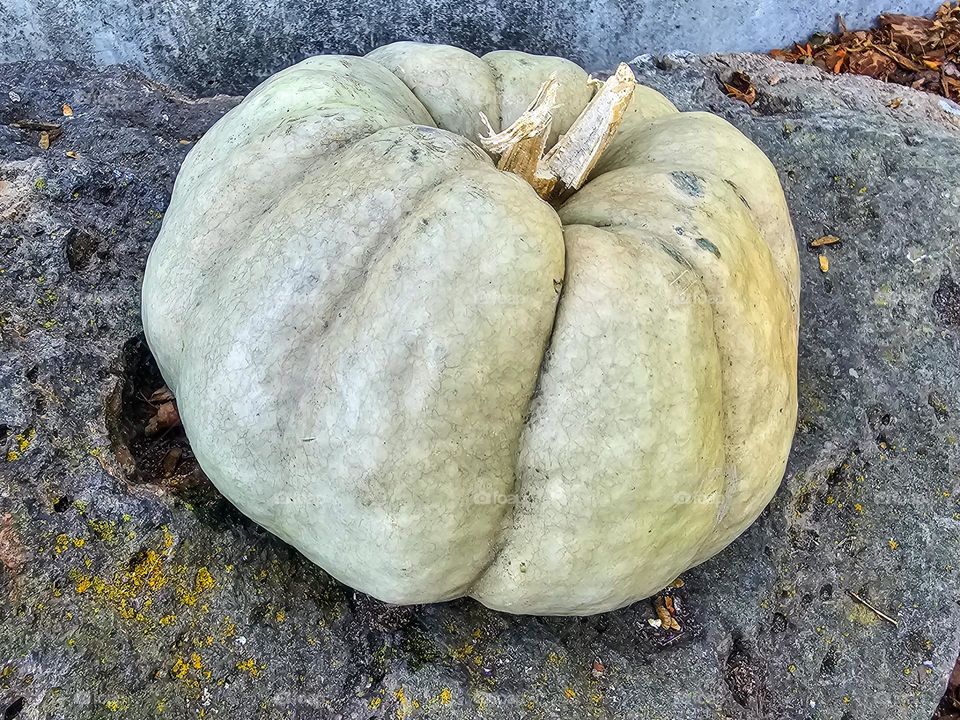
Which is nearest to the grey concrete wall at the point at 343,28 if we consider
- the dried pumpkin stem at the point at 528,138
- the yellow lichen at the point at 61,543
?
the dried pumpkin stem at the point at 528,138

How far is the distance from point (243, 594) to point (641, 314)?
1236mm

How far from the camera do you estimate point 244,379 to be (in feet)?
5.82

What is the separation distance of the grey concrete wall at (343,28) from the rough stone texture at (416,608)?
43cm

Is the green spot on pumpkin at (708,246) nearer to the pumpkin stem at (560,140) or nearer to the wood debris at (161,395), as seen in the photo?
the pumpkin stem at (560,140)

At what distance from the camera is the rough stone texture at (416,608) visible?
6.38 feet

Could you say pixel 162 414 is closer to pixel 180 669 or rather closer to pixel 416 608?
pixel 180 669

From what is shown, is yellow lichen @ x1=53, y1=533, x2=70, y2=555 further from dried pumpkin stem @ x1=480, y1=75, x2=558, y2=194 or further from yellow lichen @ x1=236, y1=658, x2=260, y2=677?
dried pumpkin stem @ x1=480, y1=75, x2=558, y2=194

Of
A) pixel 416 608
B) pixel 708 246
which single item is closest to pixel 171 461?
pixel 416 608

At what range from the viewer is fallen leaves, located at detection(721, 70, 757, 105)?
129 inches

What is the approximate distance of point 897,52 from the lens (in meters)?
3.86

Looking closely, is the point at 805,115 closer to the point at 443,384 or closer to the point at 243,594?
the point at 443,384

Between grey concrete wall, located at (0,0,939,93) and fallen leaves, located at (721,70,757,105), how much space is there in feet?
1.57

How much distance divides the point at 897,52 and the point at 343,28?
103 inches

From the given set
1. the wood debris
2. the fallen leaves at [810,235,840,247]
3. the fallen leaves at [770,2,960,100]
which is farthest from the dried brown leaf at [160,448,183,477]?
the fallen leaves at [770,2,960,100]
